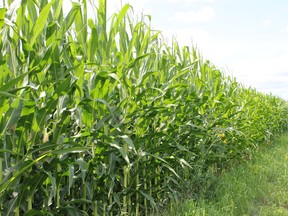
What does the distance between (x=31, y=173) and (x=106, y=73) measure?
76cm

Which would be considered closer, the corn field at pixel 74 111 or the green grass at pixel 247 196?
the corn field at pixel 74 111

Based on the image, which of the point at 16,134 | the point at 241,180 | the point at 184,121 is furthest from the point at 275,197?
the point at 16,134

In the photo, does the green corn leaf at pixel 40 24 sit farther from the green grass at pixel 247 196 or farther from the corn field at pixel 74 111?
the green grass at pixel 247 196

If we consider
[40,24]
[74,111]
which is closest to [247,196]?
[74,111]

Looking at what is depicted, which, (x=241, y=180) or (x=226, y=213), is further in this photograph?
(x=241, y=180)

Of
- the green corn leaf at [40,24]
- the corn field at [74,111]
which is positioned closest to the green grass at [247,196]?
the corn field at [74,111]

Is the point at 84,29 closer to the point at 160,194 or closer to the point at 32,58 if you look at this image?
the point at 32,58

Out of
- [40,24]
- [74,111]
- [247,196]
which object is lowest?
[247,196]

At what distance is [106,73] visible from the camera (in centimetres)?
246

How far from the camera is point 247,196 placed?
16.3 feet

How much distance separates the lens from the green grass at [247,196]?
4.14 metres

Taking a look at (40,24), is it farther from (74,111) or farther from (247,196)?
(247,196)

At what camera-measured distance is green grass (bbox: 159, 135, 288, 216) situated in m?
4.14

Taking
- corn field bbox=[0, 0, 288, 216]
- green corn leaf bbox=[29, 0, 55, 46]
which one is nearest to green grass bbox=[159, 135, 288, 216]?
corn field bbox=[0, 0, 288, 216]
